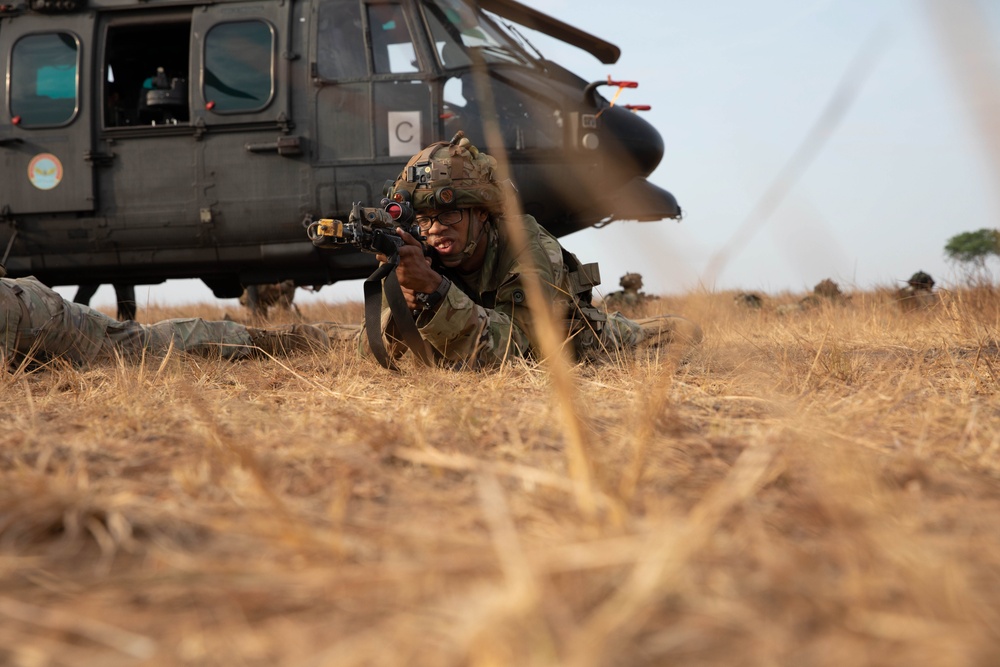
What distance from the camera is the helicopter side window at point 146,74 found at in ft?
20.9

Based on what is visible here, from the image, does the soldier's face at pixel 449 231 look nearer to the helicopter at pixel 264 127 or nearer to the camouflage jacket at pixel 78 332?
the camouflage jacket at pixel 78 332

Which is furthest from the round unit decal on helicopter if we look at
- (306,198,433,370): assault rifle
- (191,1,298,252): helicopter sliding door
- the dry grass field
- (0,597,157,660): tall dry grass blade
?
(0,597,157,660): tall dry grass blade

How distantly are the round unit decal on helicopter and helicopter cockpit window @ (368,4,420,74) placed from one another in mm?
2391

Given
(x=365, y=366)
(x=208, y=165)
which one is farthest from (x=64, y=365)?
(x=208, y=165)

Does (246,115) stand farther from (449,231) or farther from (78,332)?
(449,231)

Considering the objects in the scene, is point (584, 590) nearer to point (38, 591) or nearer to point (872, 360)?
point (38, 591)

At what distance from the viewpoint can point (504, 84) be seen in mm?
6137

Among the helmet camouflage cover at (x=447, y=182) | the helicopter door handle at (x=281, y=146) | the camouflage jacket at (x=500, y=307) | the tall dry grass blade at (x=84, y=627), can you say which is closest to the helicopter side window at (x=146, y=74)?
the helicopter door handle at (x=281, y=146)

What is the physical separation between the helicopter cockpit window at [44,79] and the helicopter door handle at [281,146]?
1369 mm

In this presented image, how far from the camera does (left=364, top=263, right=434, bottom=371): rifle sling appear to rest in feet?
11.4

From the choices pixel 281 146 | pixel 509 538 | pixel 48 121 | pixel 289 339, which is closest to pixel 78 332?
pixel 289 339

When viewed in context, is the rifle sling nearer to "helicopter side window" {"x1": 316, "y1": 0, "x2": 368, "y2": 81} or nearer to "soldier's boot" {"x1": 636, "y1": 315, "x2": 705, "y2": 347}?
"soldier's boot" {"x1": 636, "y1": 315, "x2": 705, "y2": 347}

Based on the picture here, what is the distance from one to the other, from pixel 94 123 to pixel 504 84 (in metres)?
2.89

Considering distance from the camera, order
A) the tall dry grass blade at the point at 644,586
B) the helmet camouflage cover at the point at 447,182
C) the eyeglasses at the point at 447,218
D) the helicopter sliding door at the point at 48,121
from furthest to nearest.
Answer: the helicopter sliding door at the point at 48,121
the eyeglasses at the point at 447,218
the helmet camouflage cover at the point at 447,182
the tall dry grass blade at the point at 644,586
